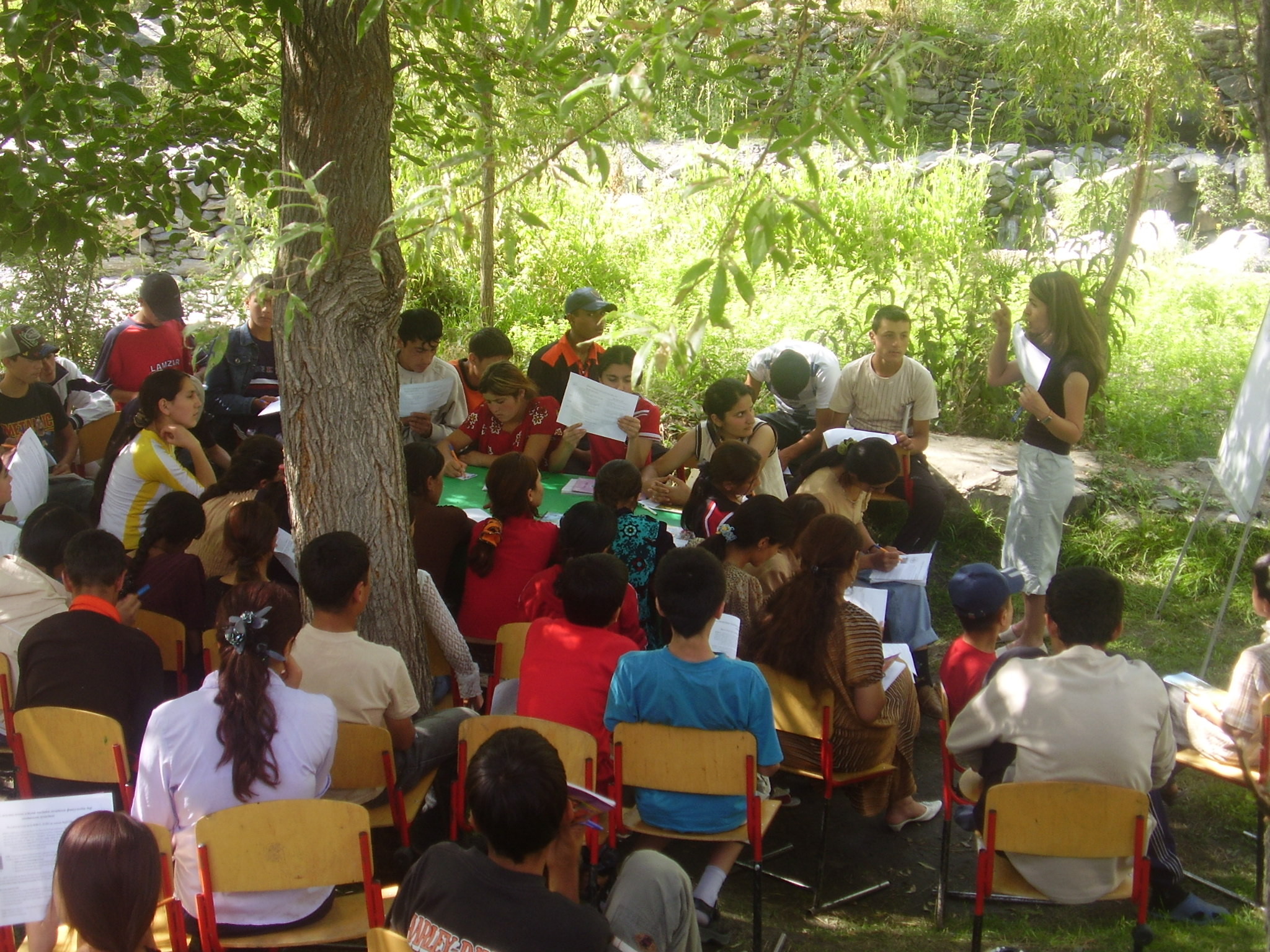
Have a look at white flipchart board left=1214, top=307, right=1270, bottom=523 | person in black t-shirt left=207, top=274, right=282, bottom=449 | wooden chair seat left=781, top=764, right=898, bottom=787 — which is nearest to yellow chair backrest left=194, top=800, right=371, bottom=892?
wooden chair seat left=781, top=764, right=898, bottom=787

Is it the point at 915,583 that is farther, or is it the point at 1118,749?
the point at 915,583

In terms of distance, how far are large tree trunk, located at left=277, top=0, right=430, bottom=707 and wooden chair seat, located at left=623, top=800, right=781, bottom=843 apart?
3.89ft

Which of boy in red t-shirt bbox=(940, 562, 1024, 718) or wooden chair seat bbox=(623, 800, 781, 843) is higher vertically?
boy in red t-shirt bbox=(940, 562, 1024, 718)

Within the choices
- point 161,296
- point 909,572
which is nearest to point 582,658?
point 909,572

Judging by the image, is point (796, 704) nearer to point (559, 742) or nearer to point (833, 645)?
point (833, 645)

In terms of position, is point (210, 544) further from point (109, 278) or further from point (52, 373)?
point (109, 278)

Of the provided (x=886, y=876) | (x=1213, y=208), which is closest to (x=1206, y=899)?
(x=886, y=876)

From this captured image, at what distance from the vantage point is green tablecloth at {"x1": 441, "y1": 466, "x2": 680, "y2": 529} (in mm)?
5223

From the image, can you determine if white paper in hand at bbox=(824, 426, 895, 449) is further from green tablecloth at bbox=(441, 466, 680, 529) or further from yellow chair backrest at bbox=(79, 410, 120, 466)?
yellow chair backrest at bbox=(79, 410, 120, 466)

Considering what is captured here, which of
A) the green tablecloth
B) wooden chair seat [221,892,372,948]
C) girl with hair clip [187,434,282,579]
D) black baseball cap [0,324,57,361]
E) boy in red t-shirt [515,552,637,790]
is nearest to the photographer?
wooden chair seat [221,892,372,948]

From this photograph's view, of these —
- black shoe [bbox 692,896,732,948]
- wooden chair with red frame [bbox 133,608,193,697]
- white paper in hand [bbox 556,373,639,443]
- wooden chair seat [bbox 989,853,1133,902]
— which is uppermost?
white paper in hand [bbox 556,373,639,443]

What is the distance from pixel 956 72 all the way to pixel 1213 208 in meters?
5.06

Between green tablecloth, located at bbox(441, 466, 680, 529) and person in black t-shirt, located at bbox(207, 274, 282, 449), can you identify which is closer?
green tablecloth, located at bbox(441, 466, 680, 529)

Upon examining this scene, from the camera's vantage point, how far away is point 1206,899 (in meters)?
3.51
